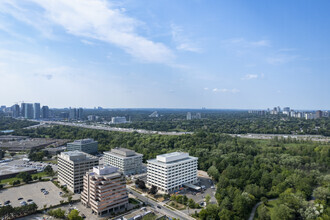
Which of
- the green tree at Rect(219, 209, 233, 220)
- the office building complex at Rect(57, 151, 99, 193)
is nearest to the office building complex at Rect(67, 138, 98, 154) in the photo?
the office building complex at Rect(57, 151, 99, 193)

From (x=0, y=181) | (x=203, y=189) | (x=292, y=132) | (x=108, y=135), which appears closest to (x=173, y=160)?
(x=203, y=189)

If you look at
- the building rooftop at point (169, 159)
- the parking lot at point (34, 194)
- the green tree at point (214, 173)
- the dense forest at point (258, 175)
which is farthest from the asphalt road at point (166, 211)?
the green tree at point (214, 173)

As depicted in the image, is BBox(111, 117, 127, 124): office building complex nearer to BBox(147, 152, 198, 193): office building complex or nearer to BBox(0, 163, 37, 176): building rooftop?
BBox(0, 163, 37, 176): building rooftop

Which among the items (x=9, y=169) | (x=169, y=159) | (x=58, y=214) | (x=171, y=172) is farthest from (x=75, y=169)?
(x=9, y=169)

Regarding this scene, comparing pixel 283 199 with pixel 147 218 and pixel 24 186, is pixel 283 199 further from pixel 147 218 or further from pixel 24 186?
pixel 24 186

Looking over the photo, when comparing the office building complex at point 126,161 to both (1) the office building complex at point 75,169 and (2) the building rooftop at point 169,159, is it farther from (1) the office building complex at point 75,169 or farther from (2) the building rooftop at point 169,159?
(2) the building rooftop at point 169,159

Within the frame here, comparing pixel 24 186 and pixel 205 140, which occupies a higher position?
pixel 205 140
